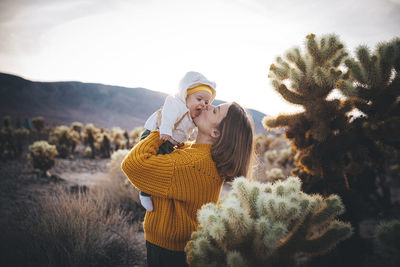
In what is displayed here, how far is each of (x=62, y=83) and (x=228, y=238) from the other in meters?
78.5

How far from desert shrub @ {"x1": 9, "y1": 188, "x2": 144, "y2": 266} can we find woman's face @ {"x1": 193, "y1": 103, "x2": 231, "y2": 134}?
237 cm

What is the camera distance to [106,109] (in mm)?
59438

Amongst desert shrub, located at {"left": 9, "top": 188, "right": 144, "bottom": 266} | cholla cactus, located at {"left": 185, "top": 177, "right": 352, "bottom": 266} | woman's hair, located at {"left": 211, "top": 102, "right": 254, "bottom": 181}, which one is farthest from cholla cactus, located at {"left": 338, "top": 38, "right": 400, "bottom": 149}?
desert shrub, located at {"left": 9, "top": 188, "right": 144, "bottom": 266}

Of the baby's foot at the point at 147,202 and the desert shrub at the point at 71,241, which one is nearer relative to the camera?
the baby's foot at the point at 147,202

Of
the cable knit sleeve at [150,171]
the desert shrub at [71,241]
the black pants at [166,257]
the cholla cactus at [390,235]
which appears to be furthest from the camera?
the desert shrub at [71,241]

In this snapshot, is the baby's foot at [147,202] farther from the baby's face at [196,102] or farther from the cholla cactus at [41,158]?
the cholla cactus at [41,158]

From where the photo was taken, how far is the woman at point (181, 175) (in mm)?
1582

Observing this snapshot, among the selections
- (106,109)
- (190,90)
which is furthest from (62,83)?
(190,90)

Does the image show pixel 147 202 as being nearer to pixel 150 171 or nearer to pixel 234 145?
pixel 150 171

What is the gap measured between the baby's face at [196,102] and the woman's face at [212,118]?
0.60 ft

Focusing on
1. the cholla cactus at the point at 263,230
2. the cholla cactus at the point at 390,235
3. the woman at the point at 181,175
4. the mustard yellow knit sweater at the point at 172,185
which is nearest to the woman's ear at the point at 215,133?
the woman at the point at 181,175


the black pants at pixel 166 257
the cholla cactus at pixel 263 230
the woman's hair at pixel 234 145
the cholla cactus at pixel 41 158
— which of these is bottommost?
the cholla cactus at pixel 41 158

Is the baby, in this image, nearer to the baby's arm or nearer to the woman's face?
the baby's arm

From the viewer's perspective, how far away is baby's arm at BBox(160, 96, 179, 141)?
6.08ft
